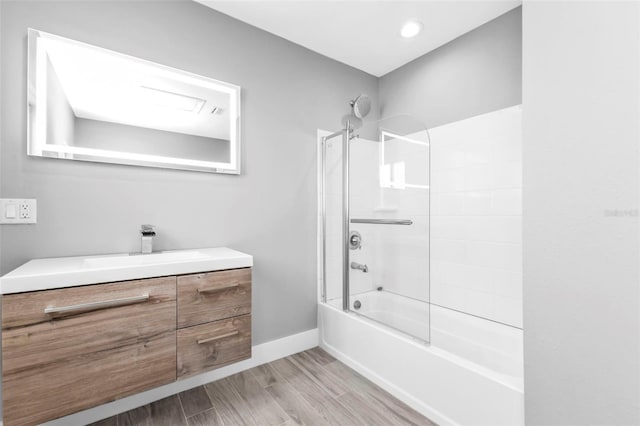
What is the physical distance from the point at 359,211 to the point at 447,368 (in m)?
1.08

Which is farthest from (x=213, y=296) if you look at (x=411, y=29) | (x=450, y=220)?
(x=411, y=29)

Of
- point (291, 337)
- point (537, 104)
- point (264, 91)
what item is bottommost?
point (291, 337)

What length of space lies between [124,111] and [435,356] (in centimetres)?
215

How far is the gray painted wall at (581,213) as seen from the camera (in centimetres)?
84

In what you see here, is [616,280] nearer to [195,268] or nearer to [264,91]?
[195,268]

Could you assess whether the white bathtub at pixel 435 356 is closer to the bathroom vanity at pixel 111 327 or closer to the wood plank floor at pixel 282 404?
the wood plank floor at pixel 282 404

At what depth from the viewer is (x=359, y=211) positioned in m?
2.09

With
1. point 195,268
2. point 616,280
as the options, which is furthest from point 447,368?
point 195,268

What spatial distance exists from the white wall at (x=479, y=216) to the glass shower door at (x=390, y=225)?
0.49 metres

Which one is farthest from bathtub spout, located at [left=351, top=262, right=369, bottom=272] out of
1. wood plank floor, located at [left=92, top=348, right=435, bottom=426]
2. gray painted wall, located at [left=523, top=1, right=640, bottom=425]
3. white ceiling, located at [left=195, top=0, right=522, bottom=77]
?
white ceiling, located at [left=195, top=0, right=522, bottom=77]

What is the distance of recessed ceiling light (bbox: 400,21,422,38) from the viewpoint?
78.8 inches

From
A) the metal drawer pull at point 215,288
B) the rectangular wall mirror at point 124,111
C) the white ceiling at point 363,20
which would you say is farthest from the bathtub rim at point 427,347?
the white ceiling at point 363,20

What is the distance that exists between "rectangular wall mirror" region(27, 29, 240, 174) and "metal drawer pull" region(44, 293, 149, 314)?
2.54ft

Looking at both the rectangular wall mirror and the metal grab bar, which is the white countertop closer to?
the rectangular wall mirror
